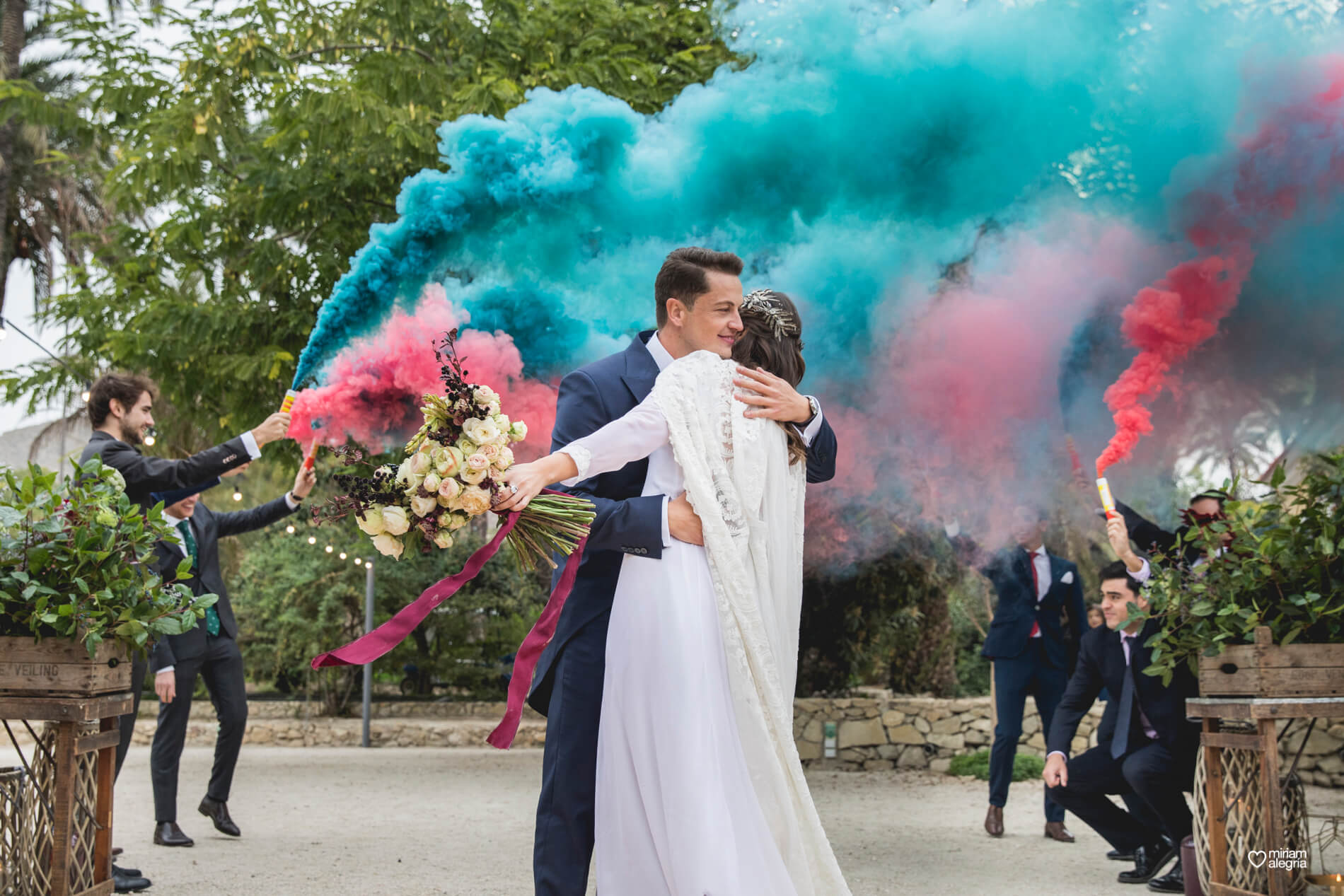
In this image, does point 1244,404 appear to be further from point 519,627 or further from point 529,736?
point 519,627

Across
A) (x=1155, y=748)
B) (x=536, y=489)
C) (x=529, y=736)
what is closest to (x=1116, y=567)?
(x=1155, y=748)

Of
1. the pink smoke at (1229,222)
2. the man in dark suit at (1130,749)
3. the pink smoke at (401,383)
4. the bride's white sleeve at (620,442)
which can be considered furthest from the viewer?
the pink smoke at (401,383)

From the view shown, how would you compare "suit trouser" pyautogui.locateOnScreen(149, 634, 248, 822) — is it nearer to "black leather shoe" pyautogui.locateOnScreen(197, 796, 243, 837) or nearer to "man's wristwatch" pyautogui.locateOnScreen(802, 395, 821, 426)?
"black leather shoe" pyautogui.locateOnScreen(197, 796, 243, 837)

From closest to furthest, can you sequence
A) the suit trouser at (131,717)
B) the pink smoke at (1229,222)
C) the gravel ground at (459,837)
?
1. the suit trouser at (131,717)
2. the gravel ground at (459,837)
3. the pink smoke at (1229,222)

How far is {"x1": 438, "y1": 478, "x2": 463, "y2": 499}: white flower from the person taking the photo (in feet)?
7.95

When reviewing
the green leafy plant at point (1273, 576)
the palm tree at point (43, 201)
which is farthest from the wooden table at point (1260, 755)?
the palm tree at point (43, 201)

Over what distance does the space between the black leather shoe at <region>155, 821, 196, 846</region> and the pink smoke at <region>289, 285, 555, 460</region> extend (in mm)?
2120

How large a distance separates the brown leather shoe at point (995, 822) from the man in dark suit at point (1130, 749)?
1184 millimetres

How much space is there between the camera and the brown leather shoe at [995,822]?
259 inches

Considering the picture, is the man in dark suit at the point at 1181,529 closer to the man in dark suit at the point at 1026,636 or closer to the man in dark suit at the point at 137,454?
the man in dark suit at the point at 1026,636

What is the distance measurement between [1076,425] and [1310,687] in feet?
9.28

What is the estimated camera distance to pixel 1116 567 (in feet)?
18.3

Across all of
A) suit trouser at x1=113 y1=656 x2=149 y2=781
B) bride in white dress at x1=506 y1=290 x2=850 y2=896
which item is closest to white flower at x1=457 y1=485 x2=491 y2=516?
bride in white dress at x1=506 y1=290 x2=850 y2=896

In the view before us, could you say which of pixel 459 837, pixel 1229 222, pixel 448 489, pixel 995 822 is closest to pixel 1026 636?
pixel 995 822
